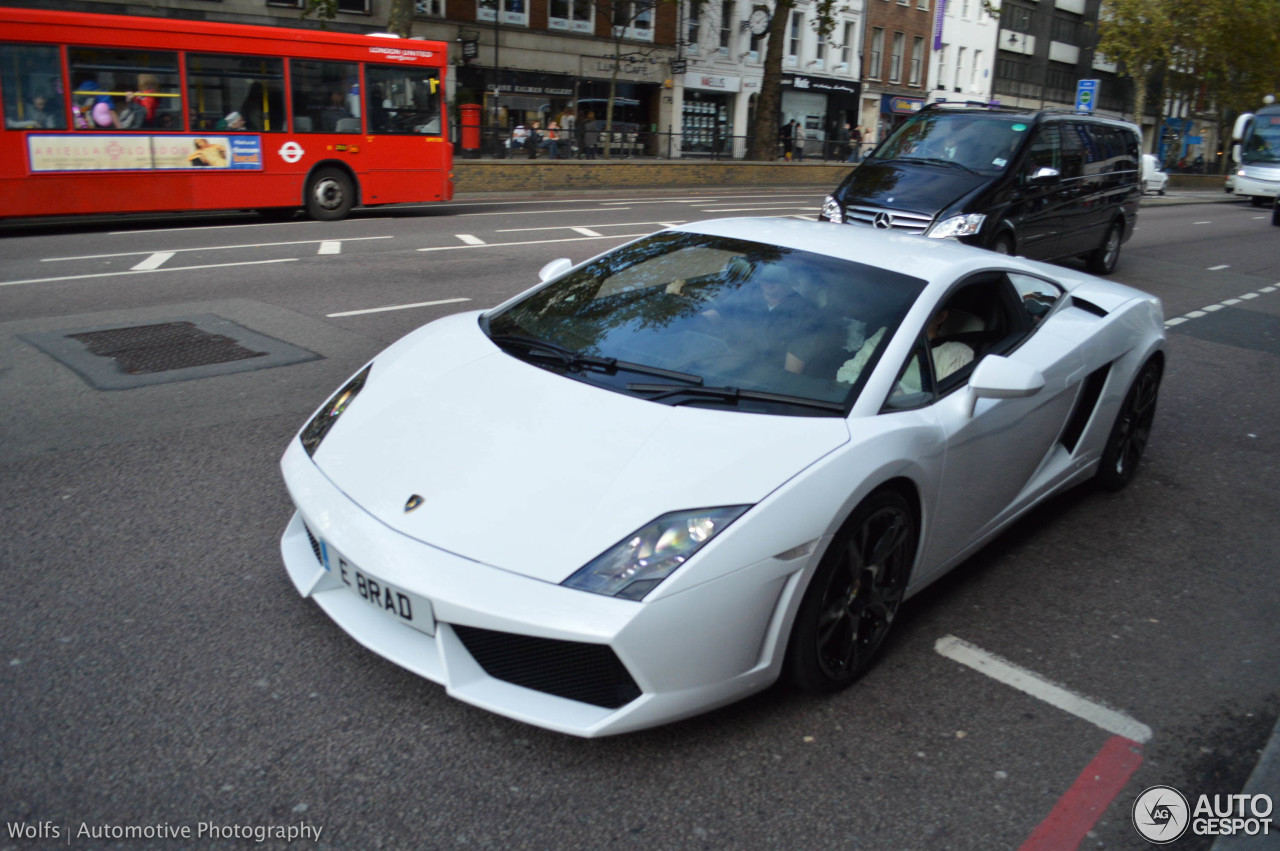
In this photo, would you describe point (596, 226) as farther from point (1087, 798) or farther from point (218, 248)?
point (1087, 798)

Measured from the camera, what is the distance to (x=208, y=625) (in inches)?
130

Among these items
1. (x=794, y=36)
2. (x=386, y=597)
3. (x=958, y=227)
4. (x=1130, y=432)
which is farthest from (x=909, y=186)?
(x=794, y=36)

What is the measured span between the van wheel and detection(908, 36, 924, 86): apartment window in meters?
42.4

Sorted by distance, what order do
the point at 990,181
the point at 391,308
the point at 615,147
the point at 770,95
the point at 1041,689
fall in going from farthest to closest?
the point at 770,95, the point at 615,147, the point at 990,181, the point at 391,308, the point at 1041,689

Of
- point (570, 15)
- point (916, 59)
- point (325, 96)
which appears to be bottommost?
point (325, 96)

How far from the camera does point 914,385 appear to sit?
3416mm

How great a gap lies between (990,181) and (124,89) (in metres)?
11.4

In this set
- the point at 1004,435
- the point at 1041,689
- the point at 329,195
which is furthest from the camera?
the point at 329,195

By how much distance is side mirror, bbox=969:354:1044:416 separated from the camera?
3.39m

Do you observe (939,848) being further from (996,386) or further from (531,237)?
(531,237)

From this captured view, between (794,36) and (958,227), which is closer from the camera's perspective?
(958,227)

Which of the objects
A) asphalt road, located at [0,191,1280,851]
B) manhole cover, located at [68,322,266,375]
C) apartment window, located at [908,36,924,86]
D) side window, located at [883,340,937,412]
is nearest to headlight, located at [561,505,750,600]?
asphalt road, located at [0,191,1280,851]

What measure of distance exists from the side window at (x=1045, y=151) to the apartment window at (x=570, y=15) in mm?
28601

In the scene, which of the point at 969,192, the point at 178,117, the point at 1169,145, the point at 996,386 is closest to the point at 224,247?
the point at 178,117
